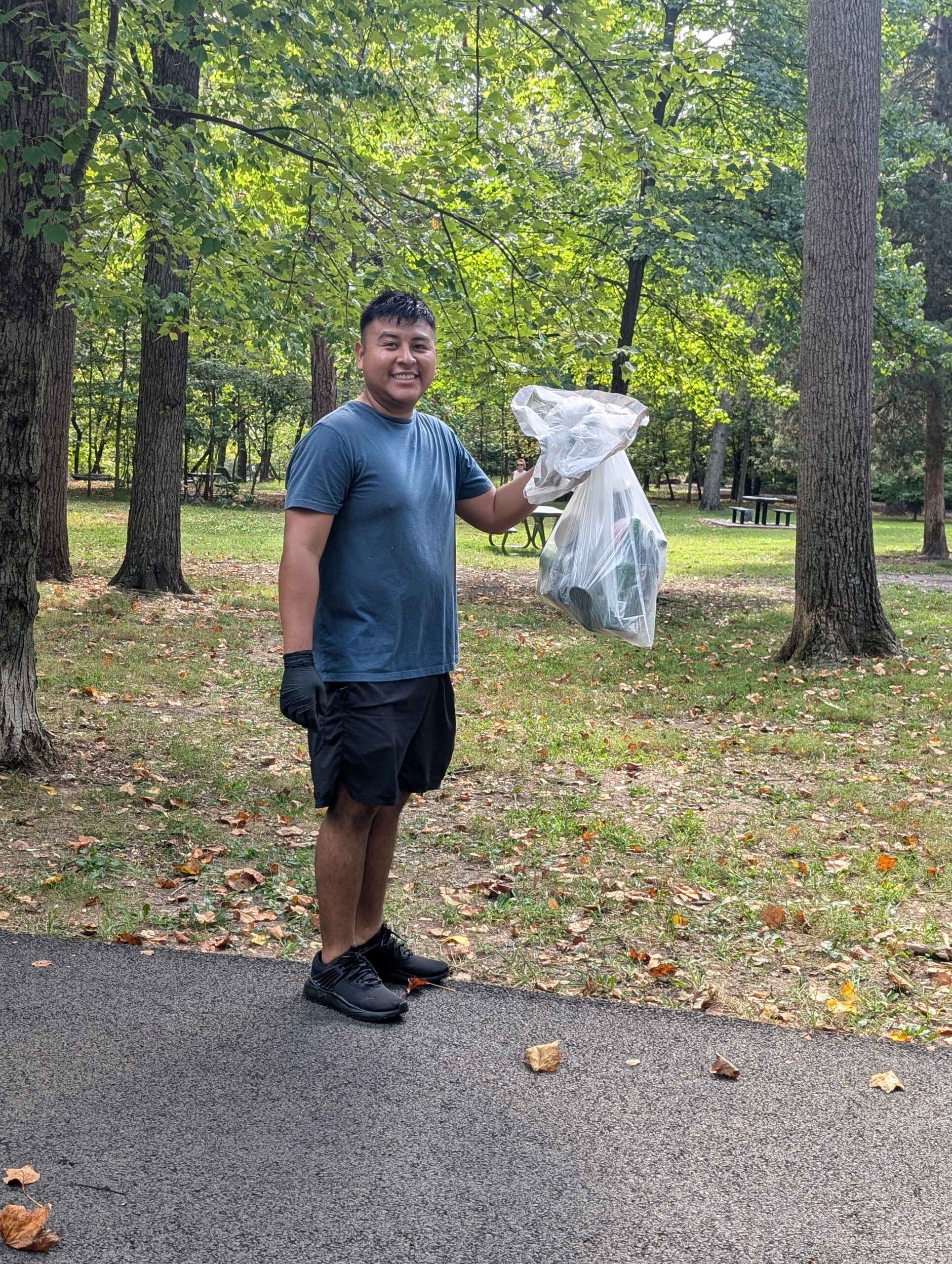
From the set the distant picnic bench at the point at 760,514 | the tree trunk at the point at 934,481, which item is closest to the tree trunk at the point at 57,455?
the tree trunk at the point at 934,481

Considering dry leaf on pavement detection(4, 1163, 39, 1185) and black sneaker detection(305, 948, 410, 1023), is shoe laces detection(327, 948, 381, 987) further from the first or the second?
dry leaf on pavement detection(4, 1163, 39, 1185)

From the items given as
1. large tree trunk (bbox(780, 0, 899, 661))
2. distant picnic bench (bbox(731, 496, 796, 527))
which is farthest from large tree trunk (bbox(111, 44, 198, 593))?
distant picnic bench (bbox(731, 496, 796, 527))

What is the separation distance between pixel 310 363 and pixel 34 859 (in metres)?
20.5

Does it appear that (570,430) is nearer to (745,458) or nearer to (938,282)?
(938,282)

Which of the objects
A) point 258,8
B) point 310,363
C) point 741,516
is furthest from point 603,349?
point 741,516

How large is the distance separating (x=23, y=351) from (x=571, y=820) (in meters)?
3.60

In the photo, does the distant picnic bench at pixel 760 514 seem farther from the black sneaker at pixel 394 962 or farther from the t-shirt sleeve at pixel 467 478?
the black sneaker at pixel 394 962

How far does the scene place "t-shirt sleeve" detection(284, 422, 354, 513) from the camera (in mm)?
3451

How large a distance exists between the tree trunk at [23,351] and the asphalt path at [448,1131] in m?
2.55

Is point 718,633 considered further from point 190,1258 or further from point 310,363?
point 310,363

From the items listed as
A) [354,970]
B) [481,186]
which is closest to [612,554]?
[354,970]

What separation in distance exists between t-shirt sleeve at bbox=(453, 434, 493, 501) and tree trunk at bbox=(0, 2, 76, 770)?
2.88 metres

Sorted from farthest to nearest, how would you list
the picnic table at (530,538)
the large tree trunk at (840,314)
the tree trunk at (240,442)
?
the tree trunk at (240,442) → the picnic table at (530,538) → the large tree trunk at (840,314)

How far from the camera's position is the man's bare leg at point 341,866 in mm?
3607
